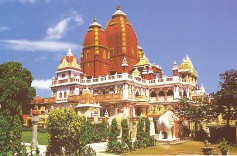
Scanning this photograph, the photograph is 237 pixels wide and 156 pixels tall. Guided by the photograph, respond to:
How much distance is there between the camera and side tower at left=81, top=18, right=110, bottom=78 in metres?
55.0

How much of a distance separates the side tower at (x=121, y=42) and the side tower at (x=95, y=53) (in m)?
1.57

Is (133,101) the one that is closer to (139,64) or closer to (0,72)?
(139,64)

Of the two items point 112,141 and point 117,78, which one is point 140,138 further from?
point 117,78

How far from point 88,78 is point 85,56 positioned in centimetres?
472

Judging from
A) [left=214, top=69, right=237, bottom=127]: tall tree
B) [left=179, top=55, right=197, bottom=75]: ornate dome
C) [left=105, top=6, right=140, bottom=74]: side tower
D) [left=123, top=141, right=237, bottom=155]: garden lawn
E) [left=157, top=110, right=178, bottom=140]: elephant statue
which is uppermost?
[left=105, top=6, right=140, bottom=74]: side tower

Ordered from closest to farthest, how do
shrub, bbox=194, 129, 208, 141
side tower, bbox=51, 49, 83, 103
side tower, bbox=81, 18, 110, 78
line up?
1. shrub, bbox=194, 129, 208, 141
2. side tower, bbox=51, 49, 83, 103
3. side tower, bbox=81, 18, 110, 78

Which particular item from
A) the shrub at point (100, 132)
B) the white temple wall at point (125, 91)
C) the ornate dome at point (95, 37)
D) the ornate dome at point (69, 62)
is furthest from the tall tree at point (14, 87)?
the ornate dome at point (95, 37)

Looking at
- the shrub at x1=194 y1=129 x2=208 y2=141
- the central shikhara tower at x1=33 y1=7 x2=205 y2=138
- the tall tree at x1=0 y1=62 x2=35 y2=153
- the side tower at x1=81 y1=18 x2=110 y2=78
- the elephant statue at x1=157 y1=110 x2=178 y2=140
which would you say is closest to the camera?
the elephant statue at x1=157 y1=110 x2=178 y2=140

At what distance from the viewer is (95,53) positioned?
181ft

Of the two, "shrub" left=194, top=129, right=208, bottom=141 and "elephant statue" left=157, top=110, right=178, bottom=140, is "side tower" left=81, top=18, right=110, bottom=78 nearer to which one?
"shrub" left=194, top=129, right=208, bottom=141

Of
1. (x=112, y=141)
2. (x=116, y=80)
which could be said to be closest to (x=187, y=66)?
(x=116, y=80)

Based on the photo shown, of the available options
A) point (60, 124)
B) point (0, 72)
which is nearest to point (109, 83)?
point (0, 72)

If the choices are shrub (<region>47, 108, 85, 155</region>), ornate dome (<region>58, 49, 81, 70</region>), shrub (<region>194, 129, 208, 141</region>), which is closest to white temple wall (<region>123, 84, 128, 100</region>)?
ornate dome (<region>58, 49, 81, 70</region>)

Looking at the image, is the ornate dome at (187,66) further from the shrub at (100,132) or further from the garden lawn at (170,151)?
the garden lawn at (170,151)
